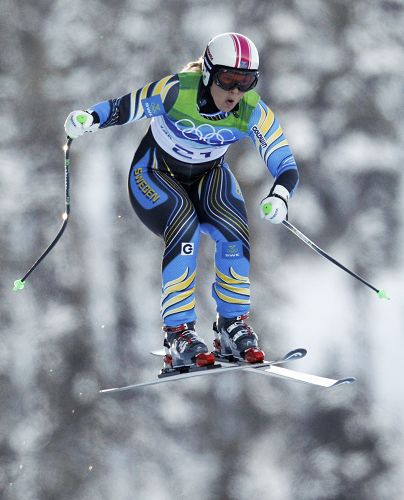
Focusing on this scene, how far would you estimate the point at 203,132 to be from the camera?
5.95 metres

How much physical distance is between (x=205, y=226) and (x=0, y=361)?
5411mm

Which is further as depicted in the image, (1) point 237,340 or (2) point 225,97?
(1) point 237,340

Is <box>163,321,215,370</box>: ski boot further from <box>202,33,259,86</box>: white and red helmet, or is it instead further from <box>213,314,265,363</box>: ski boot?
<box>202,33,259,86</box>: white and red helmet

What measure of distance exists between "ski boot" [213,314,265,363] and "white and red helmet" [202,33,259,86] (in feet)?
4.68

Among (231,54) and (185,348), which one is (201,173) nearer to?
(231,54)

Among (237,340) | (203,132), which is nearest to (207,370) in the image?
(237,340)

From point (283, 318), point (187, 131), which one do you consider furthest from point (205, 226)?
point (283, 318)

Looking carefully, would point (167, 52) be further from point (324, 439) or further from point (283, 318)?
point (324, 439)

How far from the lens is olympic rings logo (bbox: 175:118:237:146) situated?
592 centimetres

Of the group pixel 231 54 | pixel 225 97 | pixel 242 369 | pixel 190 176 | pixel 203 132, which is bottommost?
pixel 242 369

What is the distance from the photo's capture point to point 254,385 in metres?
11.2

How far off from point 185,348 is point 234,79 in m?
1.49

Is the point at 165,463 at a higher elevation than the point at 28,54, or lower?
lower

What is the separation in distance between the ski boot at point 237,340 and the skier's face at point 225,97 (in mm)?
1241
